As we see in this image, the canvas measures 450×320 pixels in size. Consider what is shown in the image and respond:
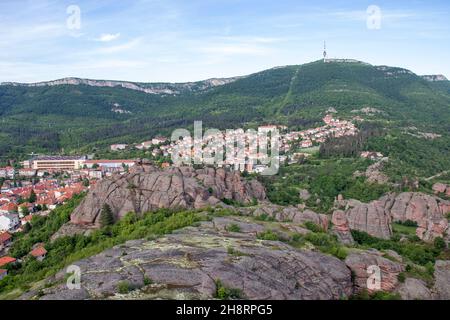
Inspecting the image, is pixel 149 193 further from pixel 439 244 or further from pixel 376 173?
pixel 376 173

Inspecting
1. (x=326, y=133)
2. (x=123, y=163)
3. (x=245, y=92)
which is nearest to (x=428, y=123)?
(x=326, y=133)

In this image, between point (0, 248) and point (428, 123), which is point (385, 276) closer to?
point (0, 248)

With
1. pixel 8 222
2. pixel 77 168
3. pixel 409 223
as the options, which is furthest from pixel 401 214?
pixel 77 168

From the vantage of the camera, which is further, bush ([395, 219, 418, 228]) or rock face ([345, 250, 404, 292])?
bush ([395, 219, 418, 228])

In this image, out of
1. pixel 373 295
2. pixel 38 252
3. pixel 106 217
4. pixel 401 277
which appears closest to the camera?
pixel 373 295

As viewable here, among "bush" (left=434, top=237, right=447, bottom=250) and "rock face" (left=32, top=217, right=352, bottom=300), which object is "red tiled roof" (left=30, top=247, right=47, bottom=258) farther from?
"bush" (left=434, top=237, right=447, bottom=250)

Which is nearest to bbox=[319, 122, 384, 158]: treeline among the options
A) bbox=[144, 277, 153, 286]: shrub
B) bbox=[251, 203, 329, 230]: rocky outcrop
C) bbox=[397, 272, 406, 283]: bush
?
bbox=[251, 203, 329, 230]: rocky outcrop
